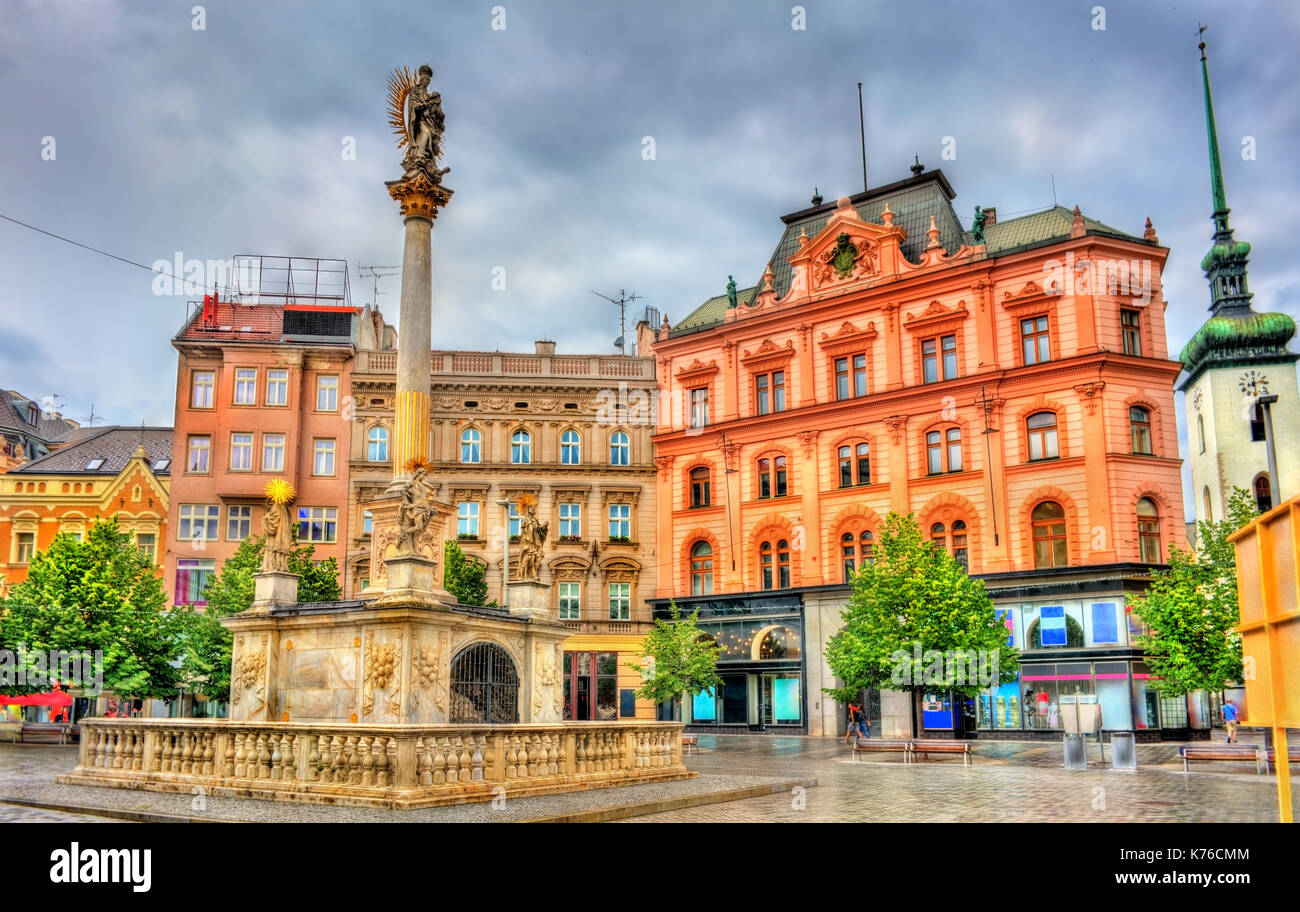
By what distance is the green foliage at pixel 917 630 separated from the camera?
33156 millimetres

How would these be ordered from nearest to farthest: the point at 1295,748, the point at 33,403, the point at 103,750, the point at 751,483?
the point at 103,750 < the point at 1295,748 < the point at 751,483 < the point at 33,403

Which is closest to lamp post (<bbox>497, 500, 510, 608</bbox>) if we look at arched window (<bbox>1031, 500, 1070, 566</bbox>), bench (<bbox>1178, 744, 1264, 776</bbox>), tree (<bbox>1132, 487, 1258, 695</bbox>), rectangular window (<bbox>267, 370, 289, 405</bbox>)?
rectangular window (<bbox>267, 370, 289, 405</bbox>)

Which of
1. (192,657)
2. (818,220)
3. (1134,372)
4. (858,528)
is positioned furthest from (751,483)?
(192,657)

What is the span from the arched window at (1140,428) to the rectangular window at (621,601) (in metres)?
23.4

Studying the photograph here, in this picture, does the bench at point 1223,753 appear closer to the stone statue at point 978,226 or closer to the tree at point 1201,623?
the tree at point 1201,623

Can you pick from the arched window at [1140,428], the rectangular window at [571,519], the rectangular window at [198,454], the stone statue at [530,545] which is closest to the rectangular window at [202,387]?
the rectangular window at [198,454]

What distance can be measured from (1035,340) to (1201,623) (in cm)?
1664

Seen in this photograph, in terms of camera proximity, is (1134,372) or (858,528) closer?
(1134,372)

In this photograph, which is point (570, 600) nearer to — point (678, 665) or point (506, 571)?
point (678, 665)

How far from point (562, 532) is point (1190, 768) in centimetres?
3156

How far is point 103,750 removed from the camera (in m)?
19.3

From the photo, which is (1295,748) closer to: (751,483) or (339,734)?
(339,734)

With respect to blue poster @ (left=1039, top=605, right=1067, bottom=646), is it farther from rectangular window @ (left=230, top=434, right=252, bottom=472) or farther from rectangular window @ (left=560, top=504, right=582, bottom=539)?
rectangular window @ (left=230, top=434, right=252, bottom=472)

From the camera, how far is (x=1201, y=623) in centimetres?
2912
